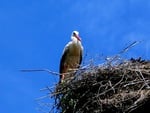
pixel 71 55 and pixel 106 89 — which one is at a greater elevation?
pixel 71 55

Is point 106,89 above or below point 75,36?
below

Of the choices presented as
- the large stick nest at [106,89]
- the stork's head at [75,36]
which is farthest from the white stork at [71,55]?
the large stick nest at [106,89]

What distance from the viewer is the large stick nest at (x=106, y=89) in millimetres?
8250

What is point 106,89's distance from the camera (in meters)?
8.58

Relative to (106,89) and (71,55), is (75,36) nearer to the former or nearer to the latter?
(71,55)

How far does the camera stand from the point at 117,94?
8438 millimetres

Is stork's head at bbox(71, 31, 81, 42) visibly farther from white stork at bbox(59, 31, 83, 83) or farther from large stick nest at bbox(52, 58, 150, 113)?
large stick nest at bbox(52, 58, 150, 113)

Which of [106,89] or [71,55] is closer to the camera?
[106,89]

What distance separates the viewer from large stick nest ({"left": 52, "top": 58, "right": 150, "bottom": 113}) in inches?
Result: 325

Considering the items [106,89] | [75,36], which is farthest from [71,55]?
[106,89]

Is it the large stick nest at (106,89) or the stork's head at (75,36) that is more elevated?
the stork's head at (75,36)

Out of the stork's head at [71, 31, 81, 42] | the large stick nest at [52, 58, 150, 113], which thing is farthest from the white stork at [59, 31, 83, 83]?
the large stick nest at [52, 58, 150, 113]

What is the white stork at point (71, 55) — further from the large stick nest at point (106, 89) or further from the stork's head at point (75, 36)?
the large stick nest at point (106, 89)

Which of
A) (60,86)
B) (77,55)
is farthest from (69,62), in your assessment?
(60,86)
